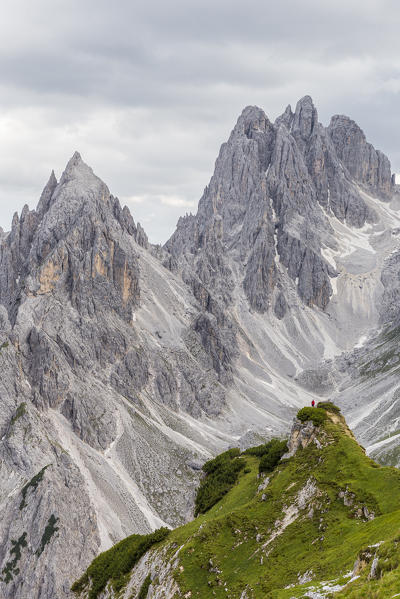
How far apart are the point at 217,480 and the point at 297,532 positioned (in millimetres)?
21186

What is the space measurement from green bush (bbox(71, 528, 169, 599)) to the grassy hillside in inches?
64.7

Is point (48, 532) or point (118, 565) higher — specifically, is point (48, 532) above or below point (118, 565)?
below

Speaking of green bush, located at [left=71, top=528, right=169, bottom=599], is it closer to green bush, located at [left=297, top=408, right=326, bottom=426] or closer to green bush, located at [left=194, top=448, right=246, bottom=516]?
green bush, located at [left=194, top=448, right=246, bottom=516]

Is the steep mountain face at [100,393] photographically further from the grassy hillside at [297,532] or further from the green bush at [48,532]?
the grassy hillside at [297,532]

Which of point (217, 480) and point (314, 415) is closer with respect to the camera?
point (314, 415)

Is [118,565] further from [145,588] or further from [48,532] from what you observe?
[48,532]

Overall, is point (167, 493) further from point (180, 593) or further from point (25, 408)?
point (180, 593)

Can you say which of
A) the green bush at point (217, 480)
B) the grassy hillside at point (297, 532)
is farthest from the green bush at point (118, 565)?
the green bush at point (217, 480)

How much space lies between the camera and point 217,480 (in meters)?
51.7

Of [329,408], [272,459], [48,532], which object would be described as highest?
[329,408]

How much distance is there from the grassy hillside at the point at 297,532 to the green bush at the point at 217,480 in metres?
8.98

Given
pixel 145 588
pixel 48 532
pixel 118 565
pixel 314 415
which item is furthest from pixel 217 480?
pixel 48 532

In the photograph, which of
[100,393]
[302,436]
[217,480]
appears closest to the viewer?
[302,436]

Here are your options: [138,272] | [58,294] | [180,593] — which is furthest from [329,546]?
[138,272]
